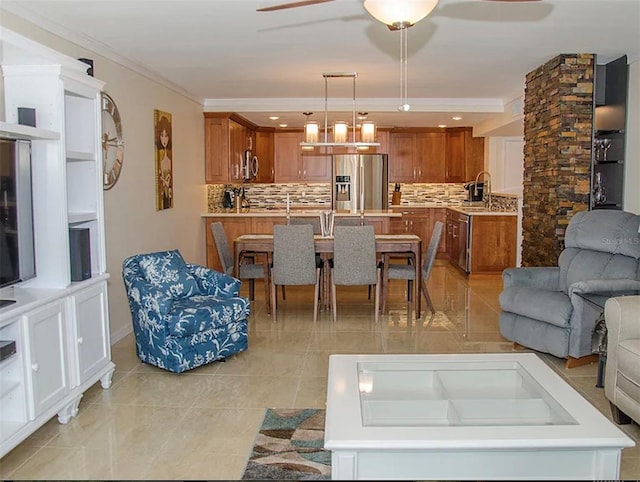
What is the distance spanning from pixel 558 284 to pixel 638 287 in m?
0.81

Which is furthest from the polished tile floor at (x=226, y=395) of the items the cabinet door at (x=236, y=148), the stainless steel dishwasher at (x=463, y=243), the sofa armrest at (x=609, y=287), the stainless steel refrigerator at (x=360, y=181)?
the stainless steel refrigerator at (x=360, y=181)

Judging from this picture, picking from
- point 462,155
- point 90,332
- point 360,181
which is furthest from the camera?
point 462,155

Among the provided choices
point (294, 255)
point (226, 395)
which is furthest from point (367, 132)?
point (226, 395)

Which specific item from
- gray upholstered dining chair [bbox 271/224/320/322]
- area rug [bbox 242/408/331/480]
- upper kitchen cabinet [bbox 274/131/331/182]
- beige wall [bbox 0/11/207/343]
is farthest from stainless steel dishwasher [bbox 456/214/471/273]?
area rug [bbox 242/408/331/480]

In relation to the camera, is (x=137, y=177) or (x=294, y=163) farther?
(x=294, y=163)

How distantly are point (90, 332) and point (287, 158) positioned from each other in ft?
22.7

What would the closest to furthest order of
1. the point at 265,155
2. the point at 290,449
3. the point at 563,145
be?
the point at 290,449, the point at 563,145, the point at 265,155

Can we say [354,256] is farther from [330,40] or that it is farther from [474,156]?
[474,156]

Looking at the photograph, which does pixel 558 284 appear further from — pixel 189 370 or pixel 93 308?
pixel 93 308

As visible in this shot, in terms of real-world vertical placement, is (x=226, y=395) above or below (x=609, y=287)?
below

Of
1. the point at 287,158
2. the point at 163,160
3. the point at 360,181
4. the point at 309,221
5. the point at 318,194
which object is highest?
the point at 287,158

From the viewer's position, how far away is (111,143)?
192 inches

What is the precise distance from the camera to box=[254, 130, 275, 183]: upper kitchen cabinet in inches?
391

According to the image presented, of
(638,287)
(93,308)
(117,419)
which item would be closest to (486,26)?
(638,287)
